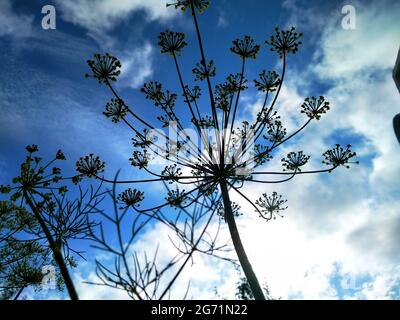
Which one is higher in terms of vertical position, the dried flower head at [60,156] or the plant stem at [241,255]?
the dried flower head at [60,156]

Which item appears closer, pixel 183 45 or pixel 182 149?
pixel 183 45

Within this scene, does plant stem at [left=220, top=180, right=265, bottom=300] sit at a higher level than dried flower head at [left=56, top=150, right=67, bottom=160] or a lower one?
lower

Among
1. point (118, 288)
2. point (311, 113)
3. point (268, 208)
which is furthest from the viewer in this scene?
point (268, 208)

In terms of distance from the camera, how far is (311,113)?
8859 millimetres

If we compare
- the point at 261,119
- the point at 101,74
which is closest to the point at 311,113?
the point at 261,119

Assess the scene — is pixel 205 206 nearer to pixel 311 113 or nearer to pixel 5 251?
pixel 311 113

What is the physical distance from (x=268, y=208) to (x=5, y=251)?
979 cm
